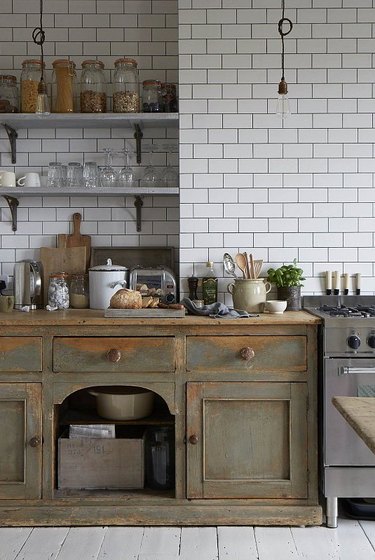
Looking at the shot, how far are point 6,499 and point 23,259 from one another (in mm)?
1627

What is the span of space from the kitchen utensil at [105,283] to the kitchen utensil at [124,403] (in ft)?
1.96

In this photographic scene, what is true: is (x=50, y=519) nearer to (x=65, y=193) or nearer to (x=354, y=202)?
(x=65, y=193)

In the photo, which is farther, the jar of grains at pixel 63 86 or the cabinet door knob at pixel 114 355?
the jar of grains at pixel 63 86

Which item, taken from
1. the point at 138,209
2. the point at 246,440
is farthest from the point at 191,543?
the point at 138,209

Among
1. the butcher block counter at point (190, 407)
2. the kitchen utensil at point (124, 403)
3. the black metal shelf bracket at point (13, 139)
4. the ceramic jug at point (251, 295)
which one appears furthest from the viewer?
the black metal shelf bracket at point (13, 139)

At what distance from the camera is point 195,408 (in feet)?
12.1

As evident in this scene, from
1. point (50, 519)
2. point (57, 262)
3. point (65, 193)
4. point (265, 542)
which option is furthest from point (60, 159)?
point (265, 542)

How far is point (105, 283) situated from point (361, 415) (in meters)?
2.49

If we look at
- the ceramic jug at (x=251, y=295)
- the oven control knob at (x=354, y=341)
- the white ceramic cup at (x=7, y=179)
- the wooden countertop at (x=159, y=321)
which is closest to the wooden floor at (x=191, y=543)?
the oven control knob at (x=354, y=341)

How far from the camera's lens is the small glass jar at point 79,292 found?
4379mm

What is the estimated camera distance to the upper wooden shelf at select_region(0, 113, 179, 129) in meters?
4.23

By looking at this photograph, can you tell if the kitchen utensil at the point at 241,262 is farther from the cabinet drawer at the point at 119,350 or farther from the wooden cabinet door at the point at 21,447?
the wooden cabinet door at the point at 21,447

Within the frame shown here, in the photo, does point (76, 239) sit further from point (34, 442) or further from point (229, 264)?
point (34, 442)

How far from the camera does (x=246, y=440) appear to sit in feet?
12.1
